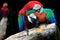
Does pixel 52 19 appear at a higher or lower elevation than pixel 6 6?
lower

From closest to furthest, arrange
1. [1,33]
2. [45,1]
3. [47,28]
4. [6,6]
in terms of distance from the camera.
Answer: [47,28], [1,33], [45,1], [6,6]

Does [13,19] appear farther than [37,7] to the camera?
Answer: Yes

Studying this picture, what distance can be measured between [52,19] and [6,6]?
64cm

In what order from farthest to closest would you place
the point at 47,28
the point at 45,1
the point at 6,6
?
the point at 6,6 < the point at 45,1 < the point at 47,28

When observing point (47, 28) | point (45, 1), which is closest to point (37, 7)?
point (47, 28)

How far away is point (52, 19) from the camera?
1267 mm

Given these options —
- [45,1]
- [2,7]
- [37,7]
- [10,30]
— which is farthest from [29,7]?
[10,30]

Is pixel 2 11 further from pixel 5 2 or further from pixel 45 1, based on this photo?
pixel 45 1

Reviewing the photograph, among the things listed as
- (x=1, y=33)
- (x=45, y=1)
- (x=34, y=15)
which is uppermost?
(x=45, y=1)

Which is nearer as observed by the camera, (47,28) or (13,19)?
(47,28)

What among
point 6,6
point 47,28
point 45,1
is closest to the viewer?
point 47,28

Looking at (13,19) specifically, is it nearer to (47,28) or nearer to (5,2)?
(5,2)

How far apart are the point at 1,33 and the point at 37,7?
461 millimetres

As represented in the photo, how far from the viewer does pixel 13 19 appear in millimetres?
1862
